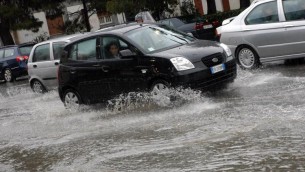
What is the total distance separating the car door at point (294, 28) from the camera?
11328mm

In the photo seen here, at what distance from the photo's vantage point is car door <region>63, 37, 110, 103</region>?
10.5m

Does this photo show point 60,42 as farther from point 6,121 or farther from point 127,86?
point 127,86

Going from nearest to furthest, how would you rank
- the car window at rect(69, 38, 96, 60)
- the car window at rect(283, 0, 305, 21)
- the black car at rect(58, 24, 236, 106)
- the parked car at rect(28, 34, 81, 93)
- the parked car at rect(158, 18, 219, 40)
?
the black car at rect(58, 24, 236, 106), the car window at rect(69, 38, 96, 60), the car window at rect(283, 0, 305, 21), the parked car at rect(28, 34, 81, 93), the parked car at rect(158, 18, 219, 40)

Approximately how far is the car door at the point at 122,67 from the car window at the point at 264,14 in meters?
3.54

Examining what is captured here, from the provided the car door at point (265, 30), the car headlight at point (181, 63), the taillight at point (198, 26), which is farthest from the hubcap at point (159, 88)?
the taillight at point (198, 26)

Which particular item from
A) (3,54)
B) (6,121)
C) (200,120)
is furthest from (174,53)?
(3,54)

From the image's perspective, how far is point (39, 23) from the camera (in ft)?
102

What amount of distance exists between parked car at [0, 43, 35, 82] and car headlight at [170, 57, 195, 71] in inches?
530

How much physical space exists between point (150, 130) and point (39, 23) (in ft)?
79.3

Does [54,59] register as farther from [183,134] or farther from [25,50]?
[183,134]

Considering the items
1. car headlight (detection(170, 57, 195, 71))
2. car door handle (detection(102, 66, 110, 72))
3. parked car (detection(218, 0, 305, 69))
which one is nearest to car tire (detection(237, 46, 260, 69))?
parked car (detection(218, 0, 305, 69))

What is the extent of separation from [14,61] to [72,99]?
37.1 feet

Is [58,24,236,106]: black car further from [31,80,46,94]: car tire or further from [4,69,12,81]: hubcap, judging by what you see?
[4,69,12,81]: hubcap

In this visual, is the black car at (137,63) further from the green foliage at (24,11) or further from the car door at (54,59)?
the green foliage at (24,11)
